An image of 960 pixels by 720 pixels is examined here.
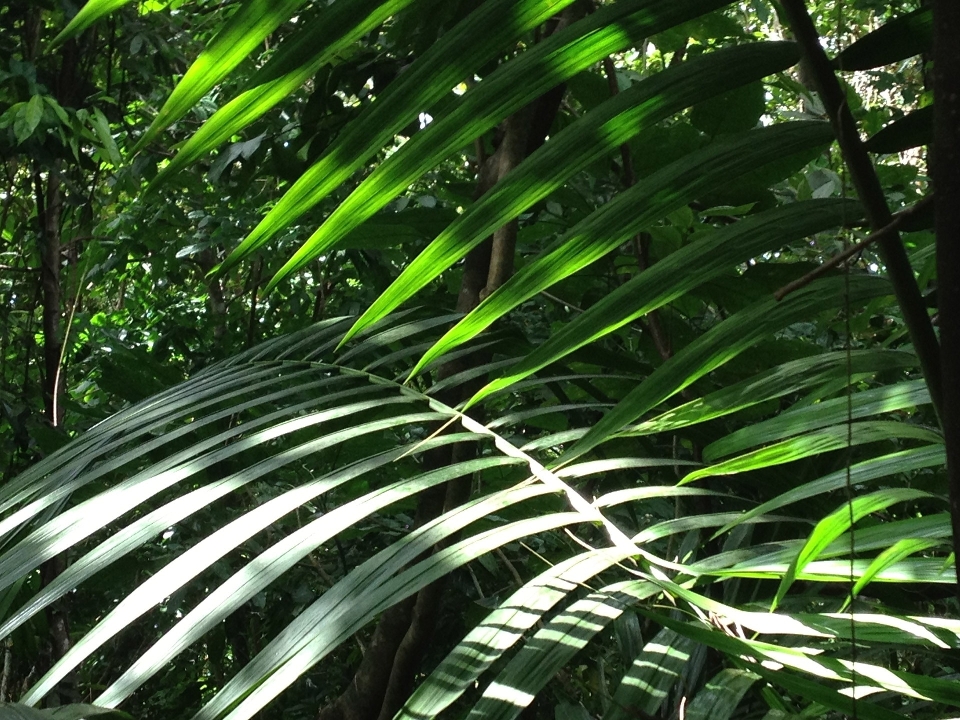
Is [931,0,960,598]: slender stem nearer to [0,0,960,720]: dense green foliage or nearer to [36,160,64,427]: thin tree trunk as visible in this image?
[0,0,960,720]: dense green foliage

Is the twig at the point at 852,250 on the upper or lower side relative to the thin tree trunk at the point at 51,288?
lower

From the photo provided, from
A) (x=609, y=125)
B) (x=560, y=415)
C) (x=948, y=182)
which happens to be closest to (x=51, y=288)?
(x=560, y=415)

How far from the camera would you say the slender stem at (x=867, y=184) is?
34 centimetres

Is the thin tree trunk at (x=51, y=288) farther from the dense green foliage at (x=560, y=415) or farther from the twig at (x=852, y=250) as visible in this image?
the twig at (x=852, y=250)

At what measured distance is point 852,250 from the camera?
0.30 meters

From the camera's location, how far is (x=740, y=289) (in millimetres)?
947

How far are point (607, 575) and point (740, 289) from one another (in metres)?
0.35

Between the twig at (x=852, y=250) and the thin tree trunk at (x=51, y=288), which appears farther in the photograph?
the thin tree trunk at (x=51, y=288)

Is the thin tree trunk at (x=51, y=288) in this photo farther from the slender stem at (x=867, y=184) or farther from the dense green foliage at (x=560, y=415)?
the slender stem at (x=867, y=184)

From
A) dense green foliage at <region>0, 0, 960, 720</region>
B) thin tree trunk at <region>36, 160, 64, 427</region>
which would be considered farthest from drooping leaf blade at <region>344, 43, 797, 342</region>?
thin tree trunk at <region>36, 160, 64, 427</region>

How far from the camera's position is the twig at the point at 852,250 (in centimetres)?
31

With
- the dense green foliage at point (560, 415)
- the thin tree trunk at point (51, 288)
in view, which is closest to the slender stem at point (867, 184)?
the dense green foliage at point (560, 415)

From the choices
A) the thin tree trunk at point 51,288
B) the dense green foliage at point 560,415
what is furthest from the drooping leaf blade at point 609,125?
the thin tree trunk at point 51,288

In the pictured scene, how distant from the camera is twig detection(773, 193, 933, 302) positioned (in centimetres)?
31
